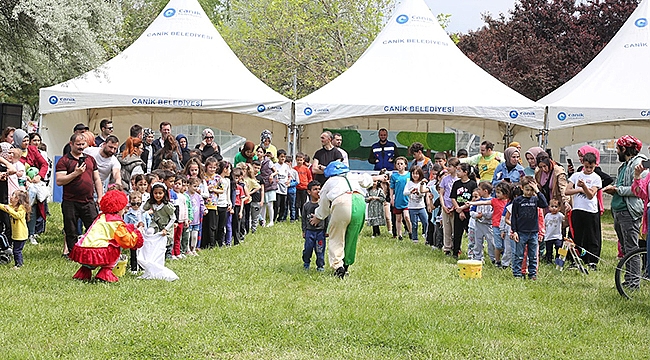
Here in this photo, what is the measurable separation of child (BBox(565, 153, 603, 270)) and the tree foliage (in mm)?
18142

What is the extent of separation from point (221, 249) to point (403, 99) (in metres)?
7.01

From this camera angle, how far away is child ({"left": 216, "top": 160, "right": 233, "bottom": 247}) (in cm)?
1083

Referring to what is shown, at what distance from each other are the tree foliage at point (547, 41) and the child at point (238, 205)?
1808 cm

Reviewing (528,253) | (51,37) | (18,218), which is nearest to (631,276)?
(528,253)

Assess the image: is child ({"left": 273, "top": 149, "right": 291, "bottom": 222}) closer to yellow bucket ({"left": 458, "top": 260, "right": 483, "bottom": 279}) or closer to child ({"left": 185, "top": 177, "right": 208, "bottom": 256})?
child ({"left": 185, "top": 177, "right": 208, "bottom": 256})

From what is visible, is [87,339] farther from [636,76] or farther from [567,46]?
[567,46]

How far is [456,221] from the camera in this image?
10539 mm

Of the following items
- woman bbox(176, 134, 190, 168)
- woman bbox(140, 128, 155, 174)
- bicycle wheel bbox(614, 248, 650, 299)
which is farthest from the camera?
woman bbox(176, 134, 190, 168)

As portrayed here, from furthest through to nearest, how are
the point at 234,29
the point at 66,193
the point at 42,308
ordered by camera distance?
the point at 234,29 → the point at 66,193 → the point at 42,308

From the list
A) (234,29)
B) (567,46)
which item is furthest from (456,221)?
(234,29)

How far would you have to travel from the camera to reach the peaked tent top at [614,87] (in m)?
15.9

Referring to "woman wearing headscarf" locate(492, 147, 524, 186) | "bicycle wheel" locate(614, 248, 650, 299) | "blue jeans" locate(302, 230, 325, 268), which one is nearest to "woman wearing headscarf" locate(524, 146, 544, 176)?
"woman wearing headscarf" locate(492, 147, 524, 186)

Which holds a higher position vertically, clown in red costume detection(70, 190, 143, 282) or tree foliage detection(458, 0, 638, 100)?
tree foliage detection(458, 0, 638, 100)

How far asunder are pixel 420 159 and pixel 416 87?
4489 mm
